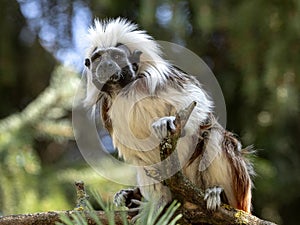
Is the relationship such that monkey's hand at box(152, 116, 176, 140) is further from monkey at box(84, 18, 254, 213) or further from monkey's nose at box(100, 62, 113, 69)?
monkey's nose at box(100, 62, 113, 69)

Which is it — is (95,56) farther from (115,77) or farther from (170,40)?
(170,40)

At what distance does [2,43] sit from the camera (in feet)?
17.1

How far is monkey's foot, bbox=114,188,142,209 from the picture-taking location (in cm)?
290

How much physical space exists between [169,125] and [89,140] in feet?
6.07

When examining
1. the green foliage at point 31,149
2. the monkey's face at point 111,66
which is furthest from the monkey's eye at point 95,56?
the green foliage at point 31,149

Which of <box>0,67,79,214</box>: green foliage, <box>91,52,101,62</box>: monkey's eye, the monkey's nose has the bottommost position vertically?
<box>0,67,79,214</box>: green foliage

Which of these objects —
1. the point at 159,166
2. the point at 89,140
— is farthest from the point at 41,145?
the point at 159,166

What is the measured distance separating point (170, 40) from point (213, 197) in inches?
83.3

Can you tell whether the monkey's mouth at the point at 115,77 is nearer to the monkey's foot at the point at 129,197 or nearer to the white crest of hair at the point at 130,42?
the white crest of hair at the point at 130,42

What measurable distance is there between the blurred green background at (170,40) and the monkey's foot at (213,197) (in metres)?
0.78

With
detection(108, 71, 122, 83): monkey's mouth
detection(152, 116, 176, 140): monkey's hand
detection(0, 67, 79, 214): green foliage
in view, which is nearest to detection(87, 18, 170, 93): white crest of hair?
detection(108, 71, 122, 83): monkey's mouth

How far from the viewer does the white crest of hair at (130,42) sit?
2900 mm

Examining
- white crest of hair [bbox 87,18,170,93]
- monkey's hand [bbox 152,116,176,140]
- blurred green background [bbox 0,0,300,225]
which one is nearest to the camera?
monkey's hand [bbox 152,116,176,140]

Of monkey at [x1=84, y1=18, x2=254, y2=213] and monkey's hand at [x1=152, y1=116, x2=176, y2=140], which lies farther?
monkey at [x1=84, y1=18, x2=254, y2=213]
